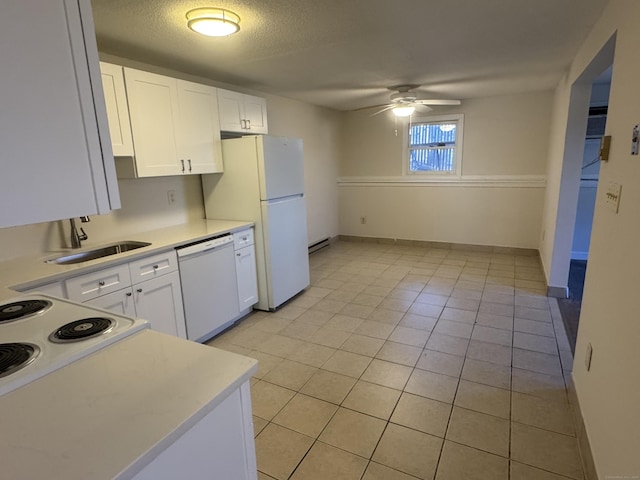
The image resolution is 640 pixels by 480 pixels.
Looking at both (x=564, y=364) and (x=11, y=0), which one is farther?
(x=564, y=364)

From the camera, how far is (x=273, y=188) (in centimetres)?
332

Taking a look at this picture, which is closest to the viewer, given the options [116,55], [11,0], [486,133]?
[11,0]

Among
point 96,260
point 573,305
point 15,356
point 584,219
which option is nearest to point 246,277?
point 96,260

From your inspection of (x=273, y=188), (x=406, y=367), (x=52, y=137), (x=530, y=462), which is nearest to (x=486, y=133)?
(x=273, y=188)

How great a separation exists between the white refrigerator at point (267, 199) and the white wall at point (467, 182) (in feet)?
8.48

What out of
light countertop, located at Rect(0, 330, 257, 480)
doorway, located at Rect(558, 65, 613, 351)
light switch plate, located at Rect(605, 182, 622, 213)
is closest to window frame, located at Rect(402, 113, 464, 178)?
doorway, located at Rect(558, 65, 613, 351)

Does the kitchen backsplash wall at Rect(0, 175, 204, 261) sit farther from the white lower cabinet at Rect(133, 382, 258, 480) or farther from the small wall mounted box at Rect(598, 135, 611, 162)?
the small wall mounted box at Rect(598, 135, 611, 162)

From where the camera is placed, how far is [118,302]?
87.3 inches

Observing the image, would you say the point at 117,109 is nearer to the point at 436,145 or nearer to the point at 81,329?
the point at 81,329

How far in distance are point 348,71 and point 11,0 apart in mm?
3089

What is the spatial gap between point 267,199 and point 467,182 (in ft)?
11.4

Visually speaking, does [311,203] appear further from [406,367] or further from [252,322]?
[406,367]

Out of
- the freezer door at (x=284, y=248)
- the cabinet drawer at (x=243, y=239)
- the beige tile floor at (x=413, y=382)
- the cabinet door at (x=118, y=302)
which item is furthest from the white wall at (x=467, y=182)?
the cabinet door at (x=118, y=302)

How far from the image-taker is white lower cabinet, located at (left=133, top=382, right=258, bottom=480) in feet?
2.51
